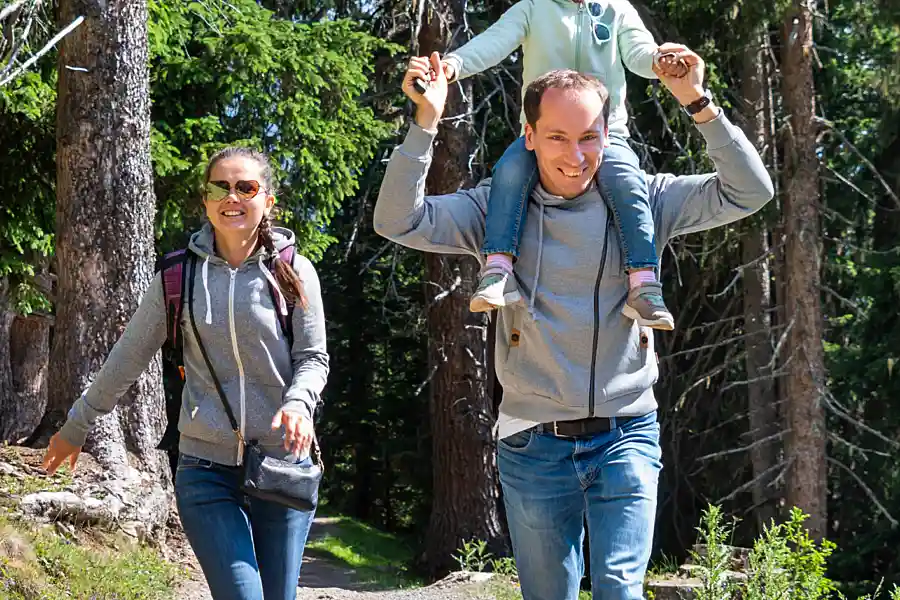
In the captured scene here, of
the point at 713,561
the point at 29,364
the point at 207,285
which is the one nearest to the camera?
the point at 207,285

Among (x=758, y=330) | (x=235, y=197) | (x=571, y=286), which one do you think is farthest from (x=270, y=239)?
(x=758, y=330)

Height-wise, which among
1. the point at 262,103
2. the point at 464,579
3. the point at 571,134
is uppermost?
the point at 262,103

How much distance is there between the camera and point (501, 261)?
3283 mm

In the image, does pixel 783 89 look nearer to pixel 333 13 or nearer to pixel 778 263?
pixel 778 263

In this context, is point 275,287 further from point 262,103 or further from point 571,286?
point 262,103

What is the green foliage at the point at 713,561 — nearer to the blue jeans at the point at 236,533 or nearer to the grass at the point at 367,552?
the blue jeans at the point at 236,533

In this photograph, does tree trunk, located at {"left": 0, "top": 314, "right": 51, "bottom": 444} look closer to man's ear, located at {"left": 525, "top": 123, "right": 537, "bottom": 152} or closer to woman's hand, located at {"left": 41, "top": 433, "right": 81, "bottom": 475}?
woman's hand, located at {"left": 41, "top": 433, "right": 81, "bottom": 475}

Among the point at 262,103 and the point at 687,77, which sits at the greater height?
the point at 262,103

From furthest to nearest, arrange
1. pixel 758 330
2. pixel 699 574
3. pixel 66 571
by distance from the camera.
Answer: pixel 758 330
pixel 66 571
pixel 699 574

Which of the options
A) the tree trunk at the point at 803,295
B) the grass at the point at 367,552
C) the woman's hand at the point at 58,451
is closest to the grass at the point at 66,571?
the woman's hand at the point at 58,451

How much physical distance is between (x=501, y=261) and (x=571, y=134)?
1.28 ft

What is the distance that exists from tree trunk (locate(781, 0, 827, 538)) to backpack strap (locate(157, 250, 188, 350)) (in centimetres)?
1233

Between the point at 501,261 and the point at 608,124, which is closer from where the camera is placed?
the point at 501,261

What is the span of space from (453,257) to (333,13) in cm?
362
